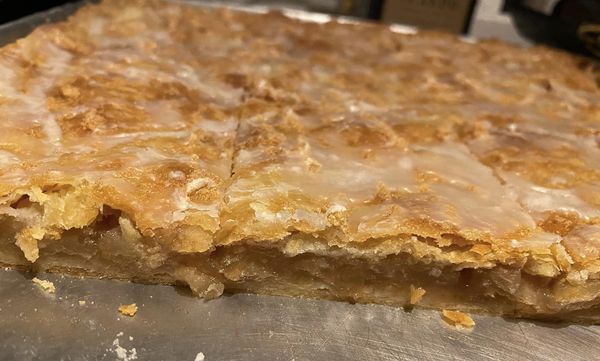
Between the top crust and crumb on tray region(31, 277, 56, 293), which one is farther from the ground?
the top crust

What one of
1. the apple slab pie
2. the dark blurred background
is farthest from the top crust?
the dark blurred background

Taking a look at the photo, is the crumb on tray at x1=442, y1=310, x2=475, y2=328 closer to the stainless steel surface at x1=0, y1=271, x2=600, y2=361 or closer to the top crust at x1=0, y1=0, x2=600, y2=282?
the stainless steel surface at x1=0, y1=271, x2=600, y2=361

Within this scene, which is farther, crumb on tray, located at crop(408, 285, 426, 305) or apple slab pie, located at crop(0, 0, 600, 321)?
crumb on tray, located at crop(408, 285, 426, 305)

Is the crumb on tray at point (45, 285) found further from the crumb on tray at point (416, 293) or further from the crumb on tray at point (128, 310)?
the crumb on tray at point (416, 293)

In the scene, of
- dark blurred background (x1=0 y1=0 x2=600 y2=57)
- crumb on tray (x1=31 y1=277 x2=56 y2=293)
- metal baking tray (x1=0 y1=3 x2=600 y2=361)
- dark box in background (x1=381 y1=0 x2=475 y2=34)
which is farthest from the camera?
dark box in background (x1=381 y1=0 x2=475 y2=34)

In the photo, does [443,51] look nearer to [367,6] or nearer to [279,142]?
[367,6]

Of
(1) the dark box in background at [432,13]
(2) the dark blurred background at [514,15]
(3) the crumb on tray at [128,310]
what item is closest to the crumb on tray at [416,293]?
(3) the crumb on tray at [128,310]

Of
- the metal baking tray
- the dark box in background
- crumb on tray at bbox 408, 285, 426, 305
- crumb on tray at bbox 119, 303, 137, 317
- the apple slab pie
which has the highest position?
the apple slab pie
